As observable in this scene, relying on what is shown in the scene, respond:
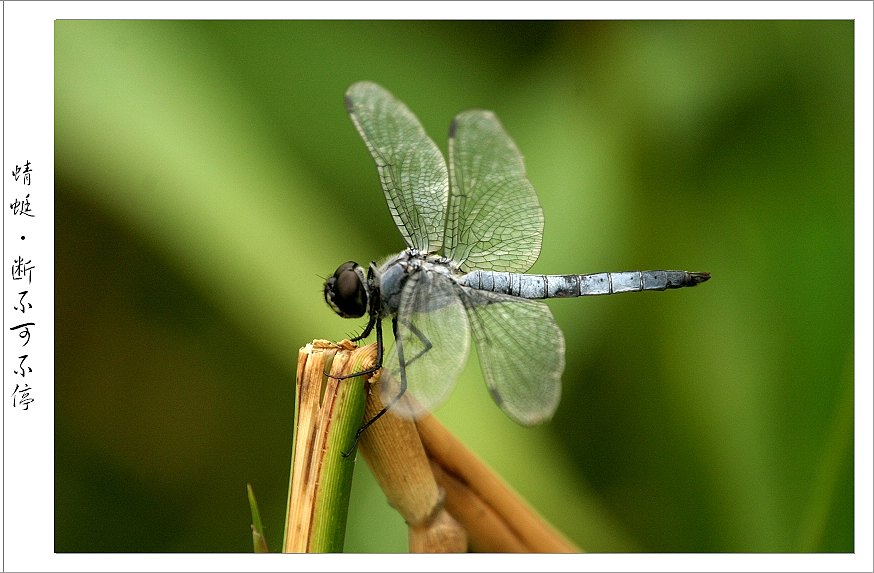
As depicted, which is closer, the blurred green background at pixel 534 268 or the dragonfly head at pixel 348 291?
the dragonfly head at pixel 348 291

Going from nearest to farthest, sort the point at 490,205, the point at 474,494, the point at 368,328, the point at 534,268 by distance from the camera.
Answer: the point at 474,494, the point at 368,328, the point at 490,205, the point at 534,268

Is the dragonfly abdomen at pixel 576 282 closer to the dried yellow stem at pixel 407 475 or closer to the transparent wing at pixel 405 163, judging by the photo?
the transparent wing at pixel 405 163

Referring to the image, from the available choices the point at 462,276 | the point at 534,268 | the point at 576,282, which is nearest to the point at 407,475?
the point at 462,276

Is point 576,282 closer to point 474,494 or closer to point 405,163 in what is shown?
point 405,163

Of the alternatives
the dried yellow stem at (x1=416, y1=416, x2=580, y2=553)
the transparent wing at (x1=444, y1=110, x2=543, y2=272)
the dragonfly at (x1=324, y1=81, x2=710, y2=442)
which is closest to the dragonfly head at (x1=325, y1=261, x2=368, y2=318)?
the dragonfly at (x1=324, y1=81, x2=710, y2=442)

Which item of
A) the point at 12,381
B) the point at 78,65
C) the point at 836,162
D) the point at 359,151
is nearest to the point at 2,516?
the point at 12,381

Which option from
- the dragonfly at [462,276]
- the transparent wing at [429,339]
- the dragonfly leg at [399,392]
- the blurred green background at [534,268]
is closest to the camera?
the dragonfly leg at [399,392]

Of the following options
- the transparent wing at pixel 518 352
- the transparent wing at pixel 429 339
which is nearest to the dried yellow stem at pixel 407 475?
the transparent wing at pixel 429 339

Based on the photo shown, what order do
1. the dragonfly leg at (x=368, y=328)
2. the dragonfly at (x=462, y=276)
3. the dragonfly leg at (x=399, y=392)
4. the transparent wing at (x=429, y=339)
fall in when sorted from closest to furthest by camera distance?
the dragonfly leg at (x=399, y=392), the transparent wing at (x=429, y=339), the dragonfly at (x=462, y=276), the dragonfly leg at (x=368, y=328)
